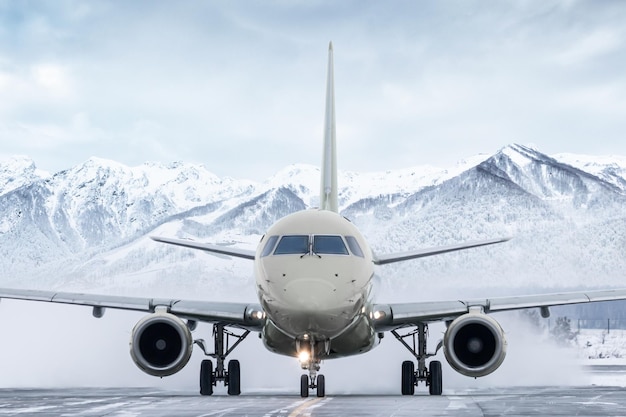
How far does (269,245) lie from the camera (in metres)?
21.3

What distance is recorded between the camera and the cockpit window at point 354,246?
21467 mm

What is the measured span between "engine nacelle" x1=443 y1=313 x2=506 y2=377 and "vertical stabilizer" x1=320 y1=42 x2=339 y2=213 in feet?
23.2

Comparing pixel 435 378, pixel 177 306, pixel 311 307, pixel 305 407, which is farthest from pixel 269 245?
pixel 435 378

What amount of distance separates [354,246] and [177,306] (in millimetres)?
5953

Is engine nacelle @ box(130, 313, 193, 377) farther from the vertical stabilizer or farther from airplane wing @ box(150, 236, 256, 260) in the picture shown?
the vertical stabilizer

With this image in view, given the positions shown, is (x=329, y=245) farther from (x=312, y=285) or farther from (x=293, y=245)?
(x=312, y=285)

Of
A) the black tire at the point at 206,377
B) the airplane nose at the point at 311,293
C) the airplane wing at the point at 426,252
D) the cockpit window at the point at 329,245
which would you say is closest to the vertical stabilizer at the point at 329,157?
the airplane wing at the point at 426,252

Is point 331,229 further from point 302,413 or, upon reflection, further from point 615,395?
point 615,395

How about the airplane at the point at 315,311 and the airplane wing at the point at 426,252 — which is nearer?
the airplane at the point at 315,311

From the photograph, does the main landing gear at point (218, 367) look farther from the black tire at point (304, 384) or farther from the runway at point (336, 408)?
the runway at point (336, 408)

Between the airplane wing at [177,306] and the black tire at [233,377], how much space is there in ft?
6.37

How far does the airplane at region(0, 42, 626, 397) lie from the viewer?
1995 centimetres

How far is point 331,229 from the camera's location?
2155 centimetres

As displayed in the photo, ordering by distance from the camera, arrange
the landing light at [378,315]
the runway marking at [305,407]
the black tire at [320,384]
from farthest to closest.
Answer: the landing light at [378,315]
the black tire at [320,384]
the runway marking at [305,407]
